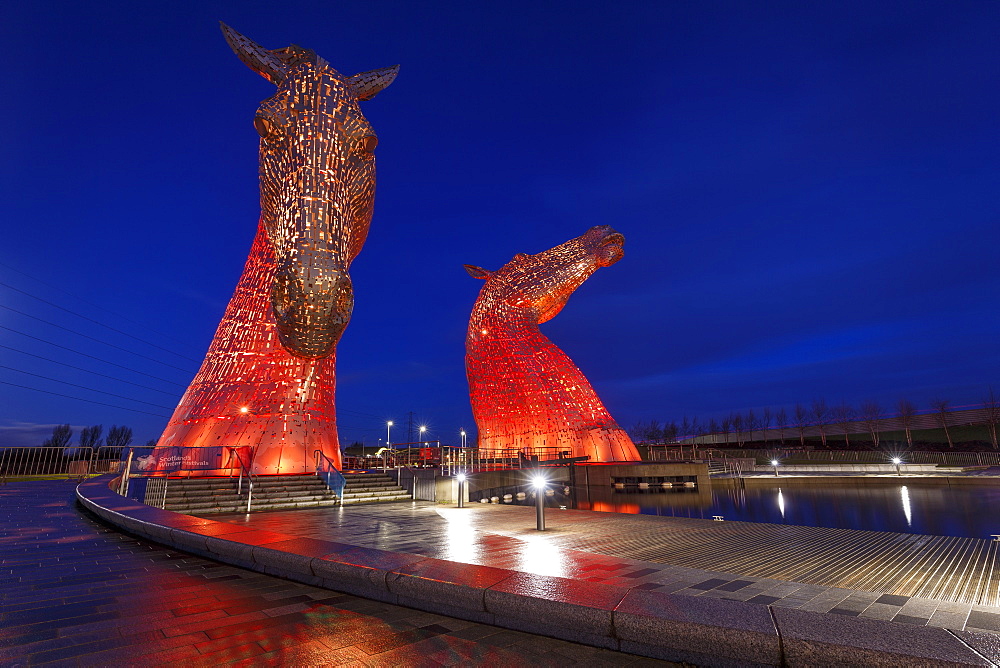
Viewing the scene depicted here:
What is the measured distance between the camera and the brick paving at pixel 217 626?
3.15m

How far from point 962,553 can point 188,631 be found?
9.29m

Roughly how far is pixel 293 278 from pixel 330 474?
5.86 metres

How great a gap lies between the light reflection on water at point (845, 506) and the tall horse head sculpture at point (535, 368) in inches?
120

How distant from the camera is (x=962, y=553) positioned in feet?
23.1

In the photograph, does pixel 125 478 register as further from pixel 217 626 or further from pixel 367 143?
pixel 217 626

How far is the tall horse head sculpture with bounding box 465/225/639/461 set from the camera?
22.8m

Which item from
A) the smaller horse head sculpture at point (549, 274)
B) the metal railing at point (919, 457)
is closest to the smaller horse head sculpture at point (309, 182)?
the smaller horse head sculpture at point (549, 274)

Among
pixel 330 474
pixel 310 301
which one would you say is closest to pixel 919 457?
pixel 330 474

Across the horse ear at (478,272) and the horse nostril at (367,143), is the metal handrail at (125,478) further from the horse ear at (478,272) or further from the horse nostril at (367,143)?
the horse ear at (478,272)

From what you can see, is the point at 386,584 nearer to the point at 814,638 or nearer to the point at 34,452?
the point at 814,638

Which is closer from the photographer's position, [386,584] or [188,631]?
[188,631]

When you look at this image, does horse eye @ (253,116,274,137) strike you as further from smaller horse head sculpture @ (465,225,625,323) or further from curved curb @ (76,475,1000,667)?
smaller horse head sculpture @ (465,225,625,323)

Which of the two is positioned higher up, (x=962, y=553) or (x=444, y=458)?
(x=444, y=458)

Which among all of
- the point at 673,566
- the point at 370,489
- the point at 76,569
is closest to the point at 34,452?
the point at 370,489
